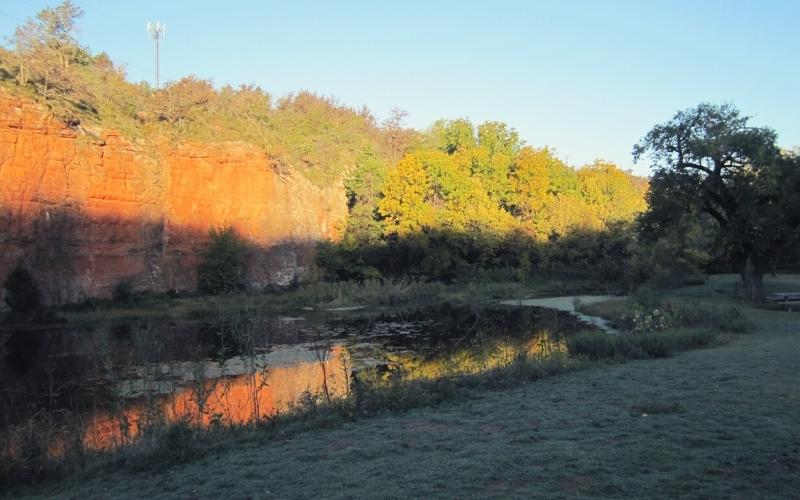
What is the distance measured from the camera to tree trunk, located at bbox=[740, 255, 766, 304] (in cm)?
2595

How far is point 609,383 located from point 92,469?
842cm

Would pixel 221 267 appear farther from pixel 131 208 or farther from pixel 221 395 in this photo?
pixel 221 395

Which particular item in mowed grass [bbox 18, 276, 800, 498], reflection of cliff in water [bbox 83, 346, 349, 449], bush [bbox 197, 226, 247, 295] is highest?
→ bush [bbox 197, 226, 247, 295]

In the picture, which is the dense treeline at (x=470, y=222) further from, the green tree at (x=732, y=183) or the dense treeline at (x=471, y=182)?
the green tree at (x=732, y=183)

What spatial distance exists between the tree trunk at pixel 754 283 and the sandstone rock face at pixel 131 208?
30.3 metres

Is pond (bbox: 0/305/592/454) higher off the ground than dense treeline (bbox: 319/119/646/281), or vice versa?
dense treeline (bbox: 319/119/646/281)

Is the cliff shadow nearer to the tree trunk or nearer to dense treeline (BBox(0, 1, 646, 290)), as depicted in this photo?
dense treeline (BBox(0, 1, 646, 290))

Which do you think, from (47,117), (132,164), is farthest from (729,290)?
(47,117)

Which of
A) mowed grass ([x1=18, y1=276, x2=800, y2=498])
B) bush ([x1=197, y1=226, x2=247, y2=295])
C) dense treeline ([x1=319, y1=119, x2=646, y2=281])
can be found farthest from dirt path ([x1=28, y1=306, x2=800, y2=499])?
dense treeline ([x1=319, y1=119, x2=646, y2=281])

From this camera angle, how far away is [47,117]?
110 ft

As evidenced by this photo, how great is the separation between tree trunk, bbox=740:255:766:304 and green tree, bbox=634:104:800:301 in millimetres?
39

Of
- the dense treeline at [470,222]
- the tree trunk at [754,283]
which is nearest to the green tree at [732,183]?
the tree trunk at [754,283]

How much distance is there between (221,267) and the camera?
39.4 m

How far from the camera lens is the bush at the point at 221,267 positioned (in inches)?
1542
